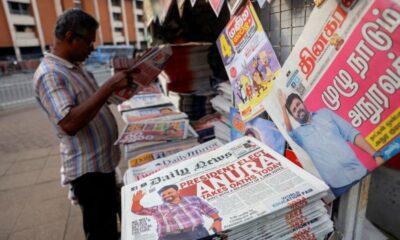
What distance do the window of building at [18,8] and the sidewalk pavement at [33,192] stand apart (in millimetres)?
19118

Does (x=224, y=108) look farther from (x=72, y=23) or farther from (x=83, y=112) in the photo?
(x=72, y=23)

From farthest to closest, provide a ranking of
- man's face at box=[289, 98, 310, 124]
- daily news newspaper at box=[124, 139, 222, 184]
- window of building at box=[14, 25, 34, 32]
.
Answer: window of building at box=[14, 25, 34, 32] → daily news newspaper at box=[124, 139, 222, 184] → man's face at box=[289, 98, 310, 124]

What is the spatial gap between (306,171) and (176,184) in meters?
0.32

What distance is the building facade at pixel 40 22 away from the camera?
1834 cm

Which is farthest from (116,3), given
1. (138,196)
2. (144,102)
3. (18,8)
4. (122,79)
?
(138,196)

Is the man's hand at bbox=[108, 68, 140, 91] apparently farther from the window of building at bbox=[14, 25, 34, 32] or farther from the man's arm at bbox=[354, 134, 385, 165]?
the window of building at bbox=[14, 25, 34, 32]

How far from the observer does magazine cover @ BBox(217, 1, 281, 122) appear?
65cm

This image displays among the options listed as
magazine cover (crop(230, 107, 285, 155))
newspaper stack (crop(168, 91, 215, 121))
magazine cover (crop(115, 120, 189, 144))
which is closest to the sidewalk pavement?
magazine cover (crop(115, 120, 189, 144))

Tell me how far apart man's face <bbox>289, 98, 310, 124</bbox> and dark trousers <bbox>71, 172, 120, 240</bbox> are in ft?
3.78

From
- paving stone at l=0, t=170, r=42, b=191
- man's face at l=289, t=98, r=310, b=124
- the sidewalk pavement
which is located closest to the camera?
man's face at l=289, t=98, r=310, b=124

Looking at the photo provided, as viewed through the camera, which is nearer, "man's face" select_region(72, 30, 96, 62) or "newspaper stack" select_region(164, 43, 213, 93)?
"man's face" select_region(72, 30, 96, 62)

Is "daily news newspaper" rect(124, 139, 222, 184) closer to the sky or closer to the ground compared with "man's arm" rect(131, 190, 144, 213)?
closer to the ground

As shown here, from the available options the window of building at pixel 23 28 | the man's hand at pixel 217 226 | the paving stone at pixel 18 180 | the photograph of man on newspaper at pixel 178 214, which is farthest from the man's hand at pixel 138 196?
the window of building at pixel 23 28

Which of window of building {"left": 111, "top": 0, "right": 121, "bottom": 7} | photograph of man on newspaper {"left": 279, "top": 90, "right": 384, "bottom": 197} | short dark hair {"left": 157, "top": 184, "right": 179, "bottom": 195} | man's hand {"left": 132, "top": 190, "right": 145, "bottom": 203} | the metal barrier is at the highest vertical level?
window of building {"left": 111, "top": 0, "right": 121, "bottom": 7}
